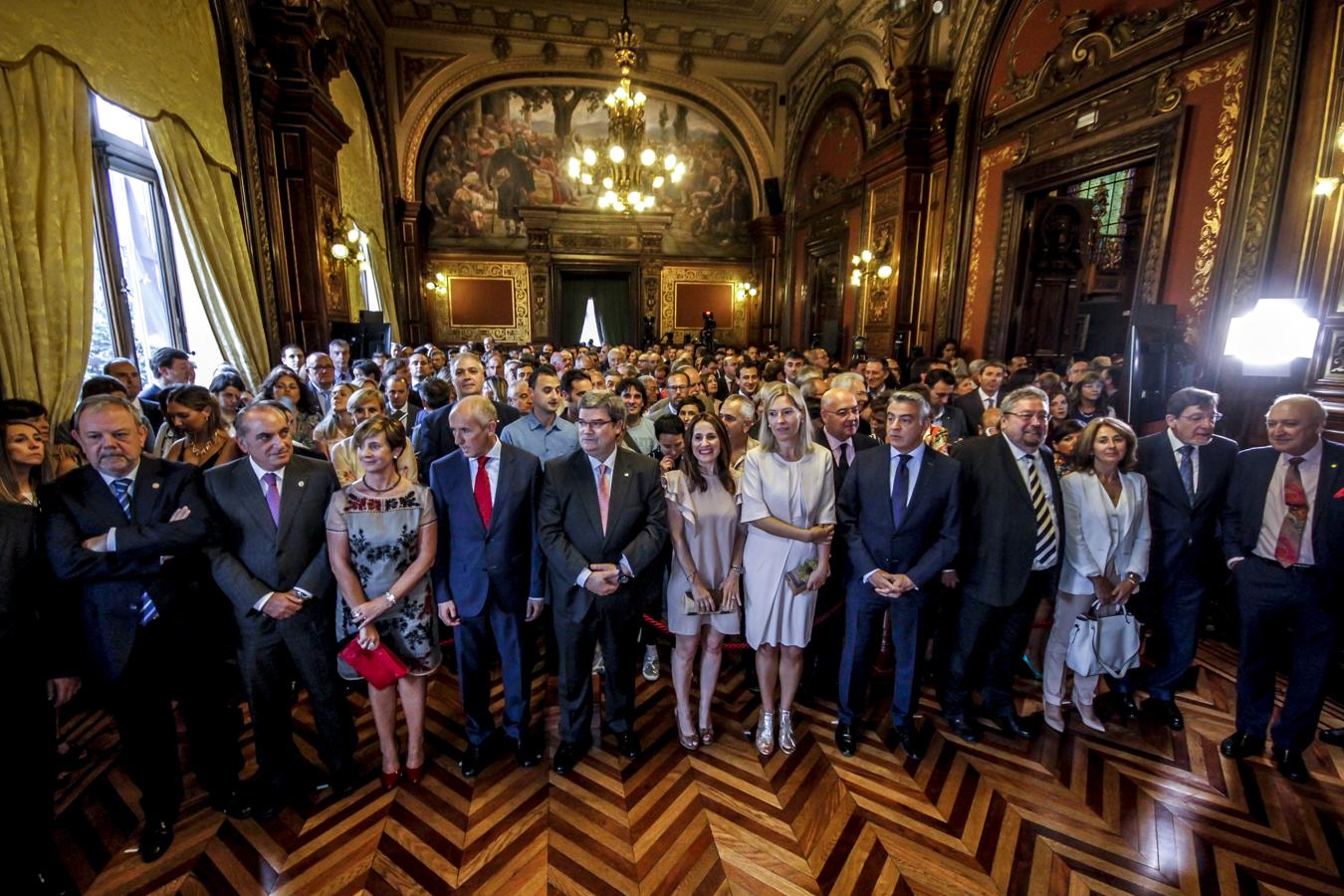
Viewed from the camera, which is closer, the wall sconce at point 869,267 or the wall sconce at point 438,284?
the wall sconce at point 869,267

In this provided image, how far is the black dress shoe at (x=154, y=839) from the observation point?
2.31 m

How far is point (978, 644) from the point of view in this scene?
3023mm

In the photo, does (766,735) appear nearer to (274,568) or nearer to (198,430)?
(274,568)

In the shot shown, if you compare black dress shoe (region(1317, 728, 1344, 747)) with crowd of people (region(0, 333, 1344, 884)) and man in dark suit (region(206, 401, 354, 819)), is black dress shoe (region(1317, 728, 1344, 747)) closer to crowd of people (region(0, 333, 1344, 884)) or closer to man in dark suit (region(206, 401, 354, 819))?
crowd of people (region(0, 333, 1344, 884))

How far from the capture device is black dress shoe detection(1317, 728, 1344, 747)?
9.78 ft

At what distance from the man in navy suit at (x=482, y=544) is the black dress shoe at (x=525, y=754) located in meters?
0.21

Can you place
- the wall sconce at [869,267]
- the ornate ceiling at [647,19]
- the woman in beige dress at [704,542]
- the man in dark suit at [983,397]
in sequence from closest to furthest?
the woman in beige dress at [704,542] < the man in dark suit at [983,397] < the wall sconce at [869,267] < the ornate ceiling at [647,19]

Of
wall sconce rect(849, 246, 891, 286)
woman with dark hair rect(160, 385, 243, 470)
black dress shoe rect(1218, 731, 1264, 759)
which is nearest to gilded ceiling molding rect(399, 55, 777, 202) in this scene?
wall sconce rect(849, 246, 891, 286)

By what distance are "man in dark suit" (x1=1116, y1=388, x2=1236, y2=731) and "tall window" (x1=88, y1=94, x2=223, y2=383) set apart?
7.41 m

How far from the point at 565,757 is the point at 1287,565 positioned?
3600mm

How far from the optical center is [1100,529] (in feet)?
9.50

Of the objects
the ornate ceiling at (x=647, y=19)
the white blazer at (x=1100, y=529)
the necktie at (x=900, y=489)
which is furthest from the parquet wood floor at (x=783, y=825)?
the ornate ceiling at (x=647, y=19)

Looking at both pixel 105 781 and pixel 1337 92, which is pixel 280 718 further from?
pixel 1337 92

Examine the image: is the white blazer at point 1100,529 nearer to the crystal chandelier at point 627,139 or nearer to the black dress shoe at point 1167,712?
the black dress shoe at point 1167,712
